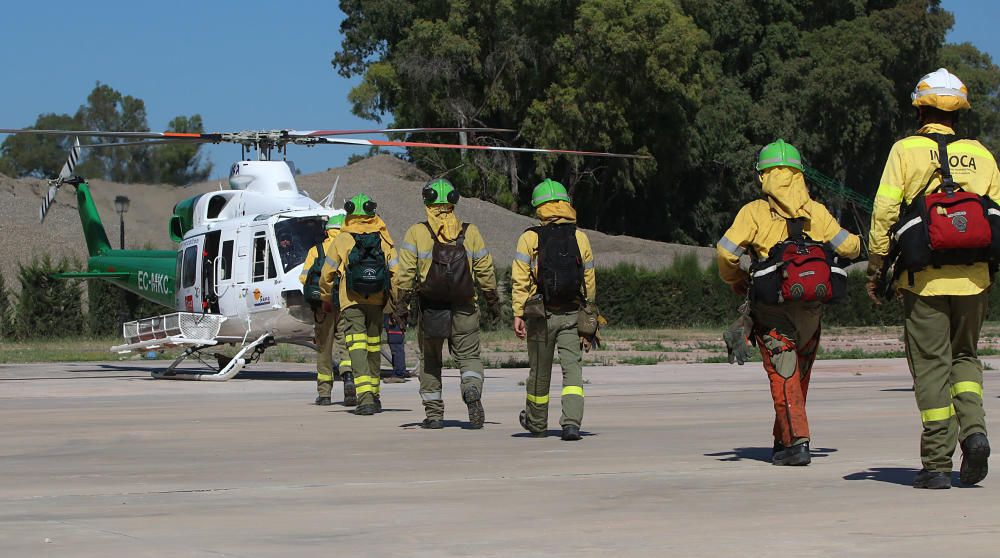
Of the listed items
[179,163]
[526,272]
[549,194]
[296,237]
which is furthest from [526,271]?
[179,163]

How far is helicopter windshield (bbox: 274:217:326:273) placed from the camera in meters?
19.7

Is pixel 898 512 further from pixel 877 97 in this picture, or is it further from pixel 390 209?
pixel 877 97

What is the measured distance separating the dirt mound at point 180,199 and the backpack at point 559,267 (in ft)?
98.3

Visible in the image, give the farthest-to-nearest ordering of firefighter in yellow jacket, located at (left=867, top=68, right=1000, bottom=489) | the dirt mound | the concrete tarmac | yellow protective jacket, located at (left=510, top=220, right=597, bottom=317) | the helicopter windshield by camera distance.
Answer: the dirt mound → the helicopter windshield → yellow protective jacket, located at (left=510, top=220, right=597, bottom=317) → firefighter in yellow jacket, located at (left=867, top=68, right=1000, bottom=489) → the concrete tarmac

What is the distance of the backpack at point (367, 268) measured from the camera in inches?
548

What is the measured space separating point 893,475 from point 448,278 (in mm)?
4664

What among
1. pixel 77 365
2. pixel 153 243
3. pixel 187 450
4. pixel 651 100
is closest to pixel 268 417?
pixel 187 450

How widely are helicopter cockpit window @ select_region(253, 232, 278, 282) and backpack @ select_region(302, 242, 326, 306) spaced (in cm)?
323

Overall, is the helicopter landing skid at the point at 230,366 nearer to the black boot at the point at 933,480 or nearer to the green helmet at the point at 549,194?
the green helmet at the point at 549,194

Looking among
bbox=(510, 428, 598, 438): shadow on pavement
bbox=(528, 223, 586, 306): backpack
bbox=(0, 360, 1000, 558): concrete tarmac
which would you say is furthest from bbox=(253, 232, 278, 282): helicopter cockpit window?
bbox=(528, 223, 586, 306): backpack

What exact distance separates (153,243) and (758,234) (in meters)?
40.7

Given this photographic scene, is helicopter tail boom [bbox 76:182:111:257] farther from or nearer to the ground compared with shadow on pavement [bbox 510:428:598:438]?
farther from the ground

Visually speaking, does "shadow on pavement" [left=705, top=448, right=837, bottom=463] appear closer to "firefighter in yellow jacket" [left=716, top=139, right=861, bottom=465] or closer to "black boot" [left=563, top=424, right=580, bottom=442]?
"firefighter in yellow jacket" [left=716, top=139, right=861, bottom=465]

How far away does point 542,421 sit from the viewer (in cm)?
1165
